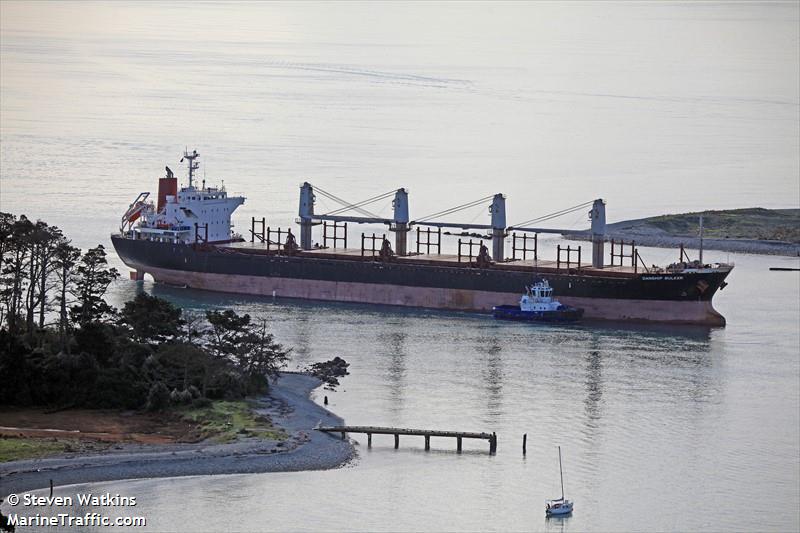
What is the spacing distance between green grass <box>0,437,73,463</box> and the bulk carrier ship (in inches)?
797

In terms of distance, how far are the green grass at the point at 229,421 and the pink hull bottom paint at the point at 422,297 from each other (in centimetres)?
1619

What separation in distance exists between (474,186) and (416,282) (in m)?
25.5

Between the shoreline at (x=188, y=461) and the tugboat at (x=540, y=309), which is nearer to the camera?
the shoreline at (x=188, y=461)

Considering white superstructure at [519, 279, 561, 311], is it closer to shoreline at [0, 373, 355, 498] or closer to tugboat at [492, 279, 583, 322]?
tugboat at [492, 279, 583, 322]

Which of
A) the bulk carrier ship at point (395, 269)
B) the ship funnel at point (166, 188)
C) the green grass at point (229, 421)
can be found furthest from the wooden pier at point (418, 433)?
the ship funnel at point (166, 188)

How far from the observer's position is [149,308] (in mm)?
36375

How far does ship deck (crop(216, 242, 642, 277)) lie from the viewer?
162 ft

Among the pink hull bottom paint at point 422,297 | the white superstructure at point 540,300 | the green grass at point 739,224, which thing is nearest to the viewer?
the white superstructure at point 540,300

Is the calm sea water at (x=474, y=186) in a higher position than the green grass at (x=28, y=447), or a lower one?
higher

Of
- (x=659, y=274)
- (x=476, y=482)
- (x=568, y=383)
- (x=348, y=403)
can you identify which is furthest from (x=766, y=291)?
(x=476, y=482)

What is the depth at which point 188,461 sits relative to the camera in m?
29.7

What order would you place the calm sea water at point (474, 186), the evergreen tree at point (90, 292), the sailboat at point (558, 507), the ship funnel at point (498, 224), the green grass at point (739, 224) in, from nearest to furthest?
the sailboat at point (558, 507)
the calm sea water at point (474, 186)
the evergreen tree at point (90, 292)
the ship funnel at point (498, 224)
the green grass at point (739, 224)

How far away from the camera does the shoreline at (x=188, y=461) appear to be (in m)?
28.5

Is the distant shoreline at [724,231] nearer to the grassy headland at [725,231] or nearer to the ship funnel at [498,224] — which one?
the grassy headland at [725,231]
